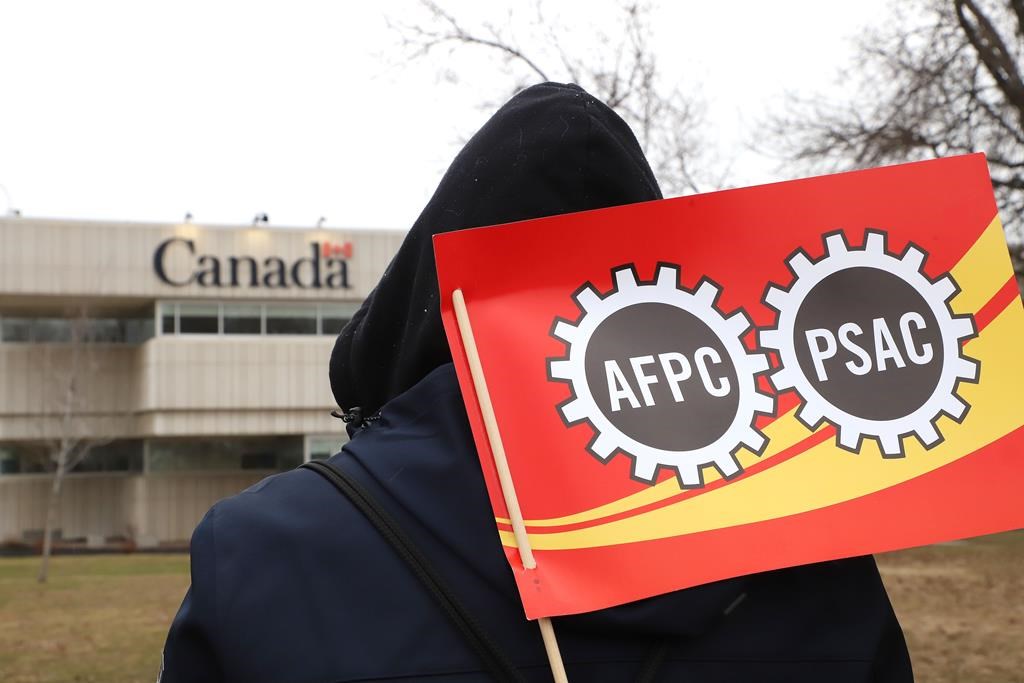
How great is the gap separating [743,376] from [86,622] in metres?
14.6

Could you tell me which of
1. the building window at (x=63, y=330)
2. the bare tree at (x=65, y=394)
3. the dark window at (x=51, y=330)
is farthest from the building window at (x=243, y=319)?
the dark window at (x=51, y=330)

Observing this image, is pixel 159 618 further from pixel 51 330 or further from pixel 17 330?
pixel 17 330

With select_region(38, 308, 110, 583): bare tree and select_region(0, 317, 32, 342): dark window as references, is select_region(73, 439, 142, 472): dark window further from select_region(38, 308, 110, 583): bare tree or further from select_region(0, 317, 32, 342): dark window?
select_region(0, 317, 32, 342): dark window

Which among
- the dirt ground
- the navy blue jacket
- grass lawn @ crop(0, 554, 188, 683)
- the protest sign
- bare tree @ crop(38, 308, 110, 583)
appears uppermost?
bare tree @ crop(38, 308, 110, 583)

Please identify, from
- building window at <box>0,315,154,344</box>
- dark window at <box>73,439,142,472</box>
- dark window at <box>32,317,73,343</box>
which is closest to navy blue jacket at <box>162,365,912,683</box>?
building window at <box>0,315,154,344</box>

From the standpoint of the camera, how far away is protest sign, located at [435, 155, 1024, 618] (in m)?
1.37

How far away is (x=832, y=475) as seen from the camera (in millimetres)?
1429

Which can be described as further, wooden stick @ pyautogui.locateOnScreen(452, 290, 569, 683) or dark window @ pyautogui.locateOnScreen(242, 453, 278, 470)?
dark window @ pyautogui.locateOnScreen(242, 453, 278, 470)

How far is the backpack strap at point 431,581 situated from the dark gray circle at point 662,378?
322 mm

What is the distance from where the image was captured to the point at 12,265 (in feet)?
112

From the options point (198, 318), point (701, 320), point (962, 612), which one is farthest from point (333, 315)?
point (701, 320)

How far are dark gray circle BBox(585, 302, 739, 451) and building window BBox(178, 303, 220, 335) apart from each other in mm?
36231

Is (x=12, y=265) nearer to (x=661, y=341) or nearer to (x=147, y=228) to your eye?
(x=147, y=228)

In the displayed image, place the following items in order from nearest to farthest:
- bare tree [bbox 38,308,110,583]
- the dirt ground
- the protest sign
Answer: the protest sign → the dirt ground → bare tree [bbox 38,308,110,583]
